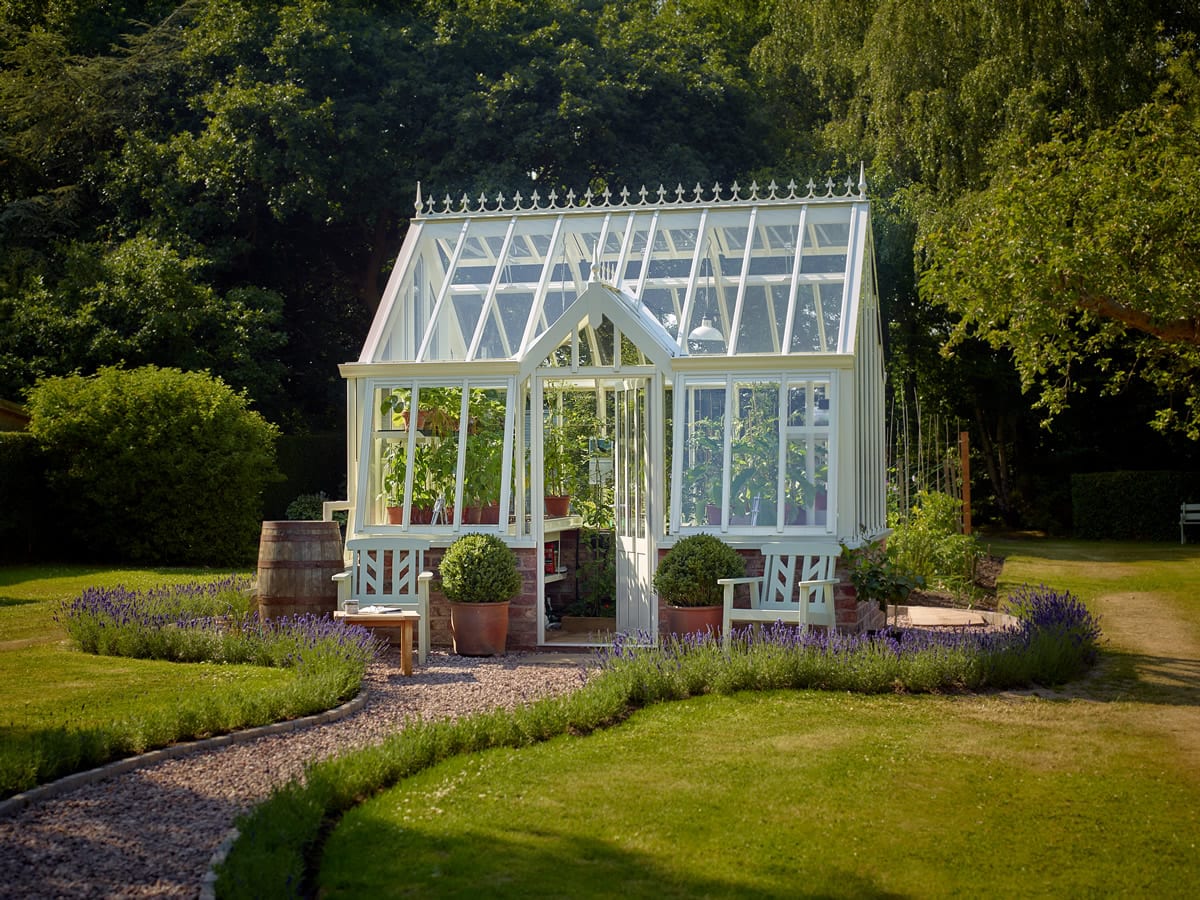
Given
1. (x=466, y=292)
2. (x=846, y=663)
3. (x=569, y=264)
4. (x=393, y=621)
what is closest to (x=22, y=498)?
(x=466, y=292)

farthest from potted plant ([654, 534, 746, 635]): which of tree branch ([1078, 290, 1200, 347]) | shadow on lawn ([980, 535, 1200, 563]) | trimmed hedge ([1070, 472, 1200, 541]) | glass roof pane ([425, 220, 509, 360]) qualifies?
trimmed hedge ([1070, 472, 1200, 541])

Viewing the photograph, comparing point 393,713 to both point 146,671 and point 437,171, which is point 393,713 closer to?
point 146,671

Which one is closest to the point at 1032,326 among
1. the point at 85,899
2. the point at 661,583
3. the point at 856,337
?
the point at 856,337

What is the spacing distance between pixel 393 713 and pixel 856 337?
5.12 m

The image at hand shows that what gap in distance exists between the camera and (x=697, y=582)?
9359mm

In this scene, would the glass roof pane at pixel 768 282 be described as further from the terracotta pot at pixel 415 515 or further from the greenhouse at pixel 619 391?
the terracotta pot at pixel 415 515

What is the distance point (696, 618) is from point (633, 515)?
5.10 ft

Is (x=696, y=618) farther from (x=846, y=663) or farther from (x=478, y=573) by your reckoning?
(x=478, y=573)

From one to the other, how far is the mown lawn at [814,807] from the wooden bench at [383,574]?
2938mm

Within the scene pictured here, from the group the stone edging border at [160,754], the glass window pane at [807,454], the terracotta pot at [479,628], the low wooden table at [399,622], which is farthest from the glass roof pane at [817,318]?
the stone edging border at [160,754]

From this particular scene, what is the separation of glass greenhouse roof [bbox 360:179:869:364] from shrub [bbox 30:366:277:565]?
5960mm

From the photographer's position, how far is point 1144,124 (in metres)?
11.7

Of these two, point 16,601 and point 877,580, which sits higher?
point 877,580

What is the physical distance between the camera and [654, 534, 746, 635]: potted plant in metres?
9.35
